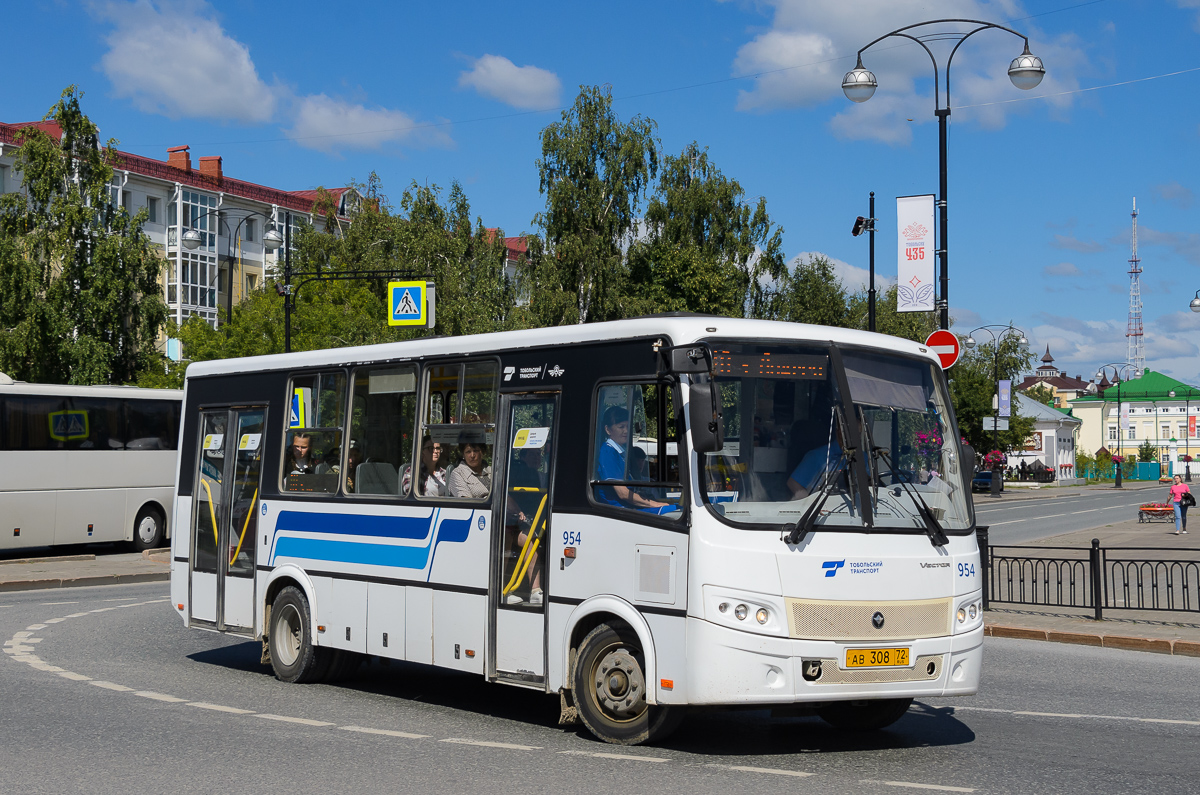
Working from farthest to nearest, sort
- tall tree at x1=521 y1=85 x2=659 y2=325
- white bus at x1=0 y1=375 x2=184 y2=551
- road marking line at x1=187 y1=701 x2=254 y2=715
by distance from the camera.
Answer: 1. tall tree at x1=521 y1=85 x2=659 y2=325
2. white bus at x1=0 y1=375 x2=184 y2=551
3. road marking line at x1=187 y1=701 x2=254 y2=715

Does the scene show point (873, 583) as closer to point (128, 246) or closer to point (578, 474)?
point (578, 474)

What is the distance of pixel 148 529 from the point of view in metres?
28.8

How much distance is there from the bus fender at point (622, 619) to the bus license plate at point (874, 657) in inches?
46.8

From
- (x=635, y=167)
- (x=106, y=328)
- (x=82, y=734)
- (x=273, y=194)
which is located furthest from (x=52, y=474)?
(x=273, y=194)

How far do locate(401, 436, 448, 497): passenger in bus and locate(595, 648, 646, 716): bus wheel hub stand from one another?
7.12 ft

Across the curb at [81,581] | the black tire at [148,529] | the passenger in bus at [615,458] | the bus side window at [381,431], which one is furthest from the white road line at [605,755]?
the black tire at [148,529]

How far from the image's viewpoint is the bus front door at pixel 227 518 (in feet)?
40.8

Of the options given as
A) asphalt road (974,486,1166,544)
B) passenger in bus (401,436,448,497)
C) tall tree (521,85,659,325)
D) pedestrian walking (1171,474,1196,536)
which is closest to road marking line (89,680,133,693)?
passenger in bus (401,436,448,497)

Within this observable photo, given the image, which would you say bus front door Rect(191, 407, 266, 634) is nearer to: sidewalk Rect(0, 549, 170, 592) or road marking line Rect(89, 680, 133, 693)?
road marking line Rect(89, 680, 133, 693)

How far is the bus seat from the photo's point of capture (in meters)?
10.8

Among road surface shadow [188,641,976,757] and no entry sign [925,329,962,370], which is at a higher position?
no entry sign [925,329,962,370]

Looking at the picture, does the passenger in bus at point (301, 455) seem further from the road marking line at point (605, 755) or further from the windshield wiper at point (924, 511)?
the windshield wiper at point (924, 511)

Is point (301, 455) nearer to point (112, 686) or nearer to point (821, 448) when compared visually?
point (112, 686)

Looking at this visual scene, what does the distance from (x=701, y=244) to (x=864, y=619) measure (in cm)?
5504
